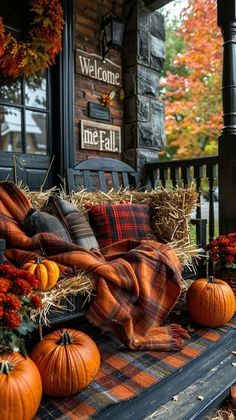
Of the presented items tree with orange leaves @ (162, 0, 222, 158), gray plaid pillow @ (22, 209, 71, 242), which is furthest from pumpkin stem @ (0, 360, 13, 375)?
tree with orange leaves @ (162, 0, 222, 158)

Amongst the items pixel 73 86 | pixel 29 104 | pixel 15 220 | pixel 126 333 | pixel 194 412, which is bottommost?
pixel 194 412

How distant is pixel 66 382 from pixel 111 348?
1.35ft

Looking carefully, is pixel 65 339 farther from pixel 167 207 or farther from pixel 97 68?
pixel 97 68

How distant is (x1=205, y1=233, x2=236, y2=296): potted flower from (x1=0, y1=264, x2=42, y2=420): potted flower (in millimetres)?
1267

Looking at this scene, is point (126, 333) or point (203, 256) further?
point (203, 256)

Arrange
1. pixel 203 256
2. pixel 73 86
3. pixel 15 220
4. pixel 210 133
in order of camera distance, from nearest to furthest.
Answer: pixel 15 220, pixel 203 256, pixel 73 86, pixel 210 133

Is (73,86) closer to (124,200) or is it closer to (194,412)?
(124,200)

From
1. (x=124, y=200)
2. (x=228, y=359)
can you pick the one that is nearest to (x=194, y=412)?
(x=228, y=359)

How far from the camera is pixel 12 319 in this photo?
3.37ft

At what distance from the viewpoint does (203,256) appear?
2064mm

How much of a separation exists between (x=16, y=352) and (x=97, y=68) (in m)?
2.82

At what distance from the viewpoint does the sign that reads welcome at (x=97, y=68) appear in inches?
119

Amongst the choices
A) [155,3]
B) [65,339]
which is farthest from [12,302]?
[155,3]

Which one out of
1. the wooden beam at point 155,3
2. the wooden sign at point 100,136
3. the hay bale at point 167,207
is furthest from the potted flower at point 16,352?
the wooden beam at point 155,3
